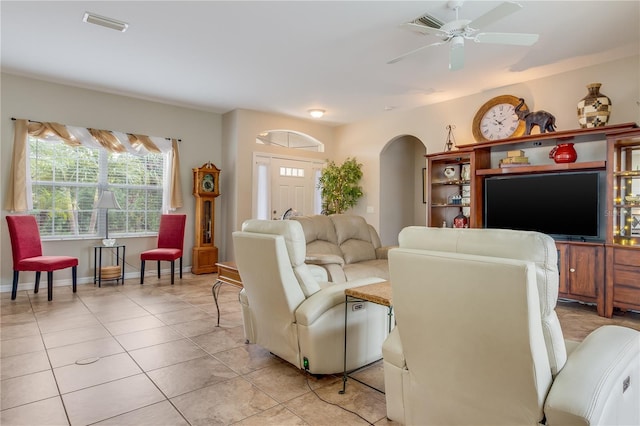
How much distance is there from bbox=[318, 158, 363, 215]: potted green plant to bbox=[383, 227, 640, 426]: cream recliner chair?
214 inches

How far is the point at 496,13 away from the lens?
2.66 meters

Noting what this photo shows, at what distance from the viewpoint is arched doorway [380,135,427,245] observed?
22.9 feet

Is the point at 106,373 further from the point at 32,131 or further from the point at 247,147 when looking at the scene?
the point at 247,147

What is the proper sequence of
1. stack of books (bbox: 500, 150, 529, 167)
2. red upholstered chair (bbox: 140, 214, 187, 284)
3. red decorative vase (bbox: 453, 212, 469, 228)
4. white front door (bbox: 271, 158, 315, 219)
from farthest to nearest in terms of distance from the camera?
white front door (bbox: 271, 158, 315, 219) < red upholstered chair (bbox: 140, 214, 187, 284) < red decorative vase (bbox: 453, 212, 469, 228) < stack of books (bbox: 500, 150, 529, 167)

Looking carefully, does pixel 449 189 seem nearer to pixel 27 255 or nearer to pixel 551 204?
pixel 551 204

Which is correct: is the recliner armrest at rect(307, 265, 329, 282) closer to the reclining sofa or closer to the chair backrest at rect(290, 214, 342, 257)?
the reclining sofa

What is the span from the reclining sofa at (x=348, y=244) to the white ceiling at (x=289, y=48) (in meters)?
1.93

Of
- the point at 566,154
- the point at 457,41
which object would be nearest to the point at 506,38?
the point at 457,41

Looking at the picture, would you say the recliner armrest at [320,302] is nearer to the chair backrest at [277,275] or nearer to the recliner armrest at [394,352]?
the chair backrest at [277,275]

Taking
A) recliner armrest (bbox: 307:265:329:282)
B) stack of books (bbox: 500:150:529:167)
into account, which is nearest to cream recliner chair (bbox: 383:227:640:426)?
recliner armrest (bbox: 307:265:329:282)

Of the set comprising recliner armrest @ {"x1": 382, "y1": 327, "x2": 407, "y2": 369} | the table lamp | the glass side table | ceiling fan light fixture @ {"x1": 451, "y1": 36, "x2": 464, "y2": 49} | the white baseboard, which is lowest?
the white baseboard

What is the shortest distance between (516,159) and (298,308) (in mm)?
3835

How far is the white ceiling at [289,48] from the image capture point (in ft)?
10.5

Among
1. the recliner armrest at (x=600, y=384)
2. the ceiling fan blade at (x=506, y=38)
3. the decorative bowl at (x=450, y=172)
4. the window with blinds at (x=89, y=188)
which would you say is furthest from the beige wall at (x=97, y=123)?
the recliner armrest at (x=600, y=384)
